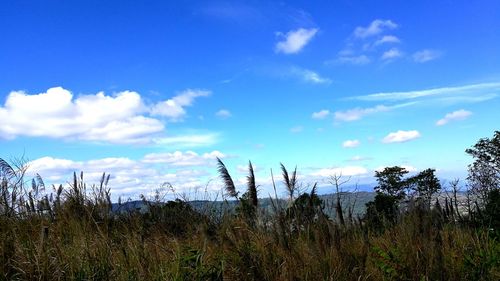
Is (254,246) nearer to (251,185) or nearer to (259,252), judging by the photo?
(259,252)

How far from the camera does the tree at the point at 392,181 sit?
29.9 meters

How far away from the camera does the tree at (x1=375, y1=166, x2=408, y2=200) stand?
29.9 meters

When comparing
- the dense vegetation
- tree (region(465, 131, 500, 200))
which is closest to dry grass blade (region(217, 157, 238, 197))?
the dense vegetation

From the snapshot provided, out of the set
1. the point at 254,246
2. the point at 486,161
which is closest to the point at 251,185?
the point at 254,246

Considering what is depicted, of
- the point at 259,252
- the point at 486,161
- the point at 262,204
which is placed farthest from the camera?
the point at 486,161

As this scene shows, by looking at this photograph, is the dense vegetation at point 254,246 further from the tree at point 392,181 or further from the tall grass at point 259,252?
the tree at point 392,181

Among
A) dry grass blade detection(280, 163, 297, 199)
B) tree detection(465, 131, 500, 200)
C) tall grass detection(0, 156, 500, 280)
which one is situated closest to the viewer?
tall grass detection(0, 156, 500, 280)

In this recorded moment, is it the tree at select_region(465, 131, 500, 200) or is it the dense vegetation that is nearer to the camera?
the dense vegetation

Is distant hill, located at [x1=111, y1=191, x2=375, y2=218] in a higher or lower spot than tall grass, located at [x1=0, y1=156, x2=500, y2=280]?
higher

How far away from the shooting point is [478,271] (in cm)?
566

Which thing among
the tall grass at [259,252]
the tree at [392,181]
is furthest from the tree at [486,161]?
the tall grass at [259,252]

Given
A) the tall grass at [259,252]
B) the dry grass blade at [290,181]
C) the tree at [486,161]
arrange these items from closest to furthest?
the tall grass at [259,252]
the dry grass blade at [290,181]
the tree at [486,161]

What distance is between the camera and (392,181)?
98.7 ft

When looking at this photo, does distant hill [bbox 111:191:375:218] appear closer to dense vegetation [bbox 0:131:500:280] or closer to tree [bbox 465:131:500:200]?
dense vegetation [bbox 0:131:500:280]
